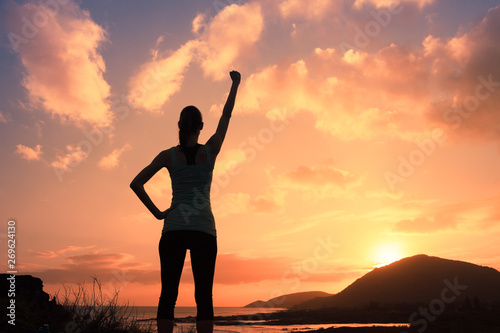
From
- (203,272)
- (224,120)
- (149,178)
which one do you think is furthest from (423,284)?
(149,178)

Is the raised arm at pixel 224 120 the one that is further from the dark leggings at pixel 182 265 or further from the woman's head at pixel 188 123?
the dark leggings at pixel 182 265

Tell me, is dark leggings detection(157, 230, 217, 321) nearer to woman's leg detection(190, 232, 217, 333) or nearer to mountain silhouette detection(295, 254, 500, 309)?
woman's leg detection(190, 232, 217, 333)

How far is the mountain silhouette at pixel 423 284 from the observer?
374 ft

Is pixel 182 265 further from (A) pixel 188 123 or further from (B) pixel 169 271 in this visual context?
(A) pixel 188 123

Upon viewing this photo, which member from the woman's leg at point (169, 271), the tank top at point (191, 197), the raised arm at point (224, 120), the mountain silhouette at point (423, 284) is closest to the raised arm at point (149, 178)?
the tank top at point (191, 197)

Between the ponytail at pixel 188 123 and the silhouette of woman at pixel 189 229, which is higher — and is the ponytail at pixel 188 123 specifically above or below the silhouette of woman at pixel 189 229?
above

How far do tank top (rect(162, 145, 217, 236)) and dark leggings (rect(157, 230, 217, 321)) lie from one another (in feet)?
0.21

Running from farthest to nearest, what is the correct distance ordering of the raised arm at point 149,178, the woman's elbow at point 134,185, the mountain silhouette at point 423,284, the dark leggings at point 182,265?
1. the mountain silhouette at point 423,284
2. the woman's elbow at point 134,185
3. the raised arm at point 149,178
4. the dark leggings at point 182,265

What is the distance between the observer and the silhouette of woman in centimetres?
319

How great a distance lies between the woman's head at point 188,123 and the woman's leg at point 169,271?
0.84 m

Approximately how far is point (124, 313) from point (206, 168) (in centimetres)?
629

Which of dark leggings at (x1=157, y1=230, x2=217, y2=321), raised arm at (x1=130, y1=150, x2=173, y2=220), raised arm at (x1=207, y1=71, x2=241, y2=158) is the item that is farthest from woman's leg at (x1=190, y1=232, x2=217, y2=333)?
raised arm at (x1=207, y1=71, x2=241, y2=158)

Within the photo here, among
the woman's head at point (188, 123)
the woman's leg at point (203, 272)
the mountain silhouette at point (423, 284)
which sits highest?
the woman's head at point (188, 123)

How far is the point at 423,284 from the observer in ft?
400
